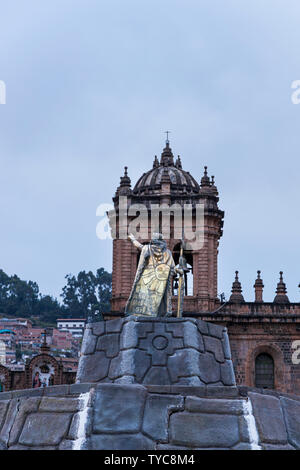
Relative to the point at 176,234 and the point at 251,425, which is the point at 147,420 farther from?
the point at 176,234

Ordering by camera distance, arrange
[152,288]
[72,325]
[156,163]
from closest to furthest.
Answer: [152,288]
[156,163]
[72,325]

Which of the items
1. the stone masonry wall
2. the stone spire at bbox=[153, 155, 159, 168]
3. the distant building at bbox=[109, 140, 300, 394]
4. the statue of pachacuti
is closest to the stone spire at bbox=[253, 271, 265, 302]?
the distant building at bbox=[109, 140, 300, 394]

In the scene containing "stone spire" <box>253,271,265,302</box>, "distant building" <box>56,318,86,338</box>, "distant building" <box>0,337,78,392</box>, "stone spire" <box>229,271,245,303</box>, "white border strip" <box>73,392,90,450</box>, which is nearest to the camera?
"white border strip" <box>73,392,90,450</box>

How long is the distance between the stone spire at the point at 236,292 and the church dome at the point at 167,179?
4102 mm

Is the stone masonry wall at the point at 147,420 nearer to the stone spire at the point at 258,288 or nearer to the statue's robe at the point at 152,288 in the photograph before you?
the statue's robe at the point at 152,288

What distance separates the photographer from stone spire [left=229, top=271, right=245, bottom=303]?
34.2 metres

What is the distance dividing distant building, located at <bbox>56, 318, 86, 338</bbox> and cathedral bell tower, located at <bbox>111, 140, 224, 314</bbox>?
200 feet

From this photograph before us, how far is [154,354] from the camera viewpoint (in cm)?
1071

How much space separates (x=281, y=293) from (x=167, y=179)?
6556 mm

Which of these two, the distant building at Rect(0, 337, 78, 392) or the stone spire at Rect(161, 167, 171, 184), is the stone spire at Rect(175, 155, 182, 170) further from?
the distant building at Rect(0, 337, 78, 392)

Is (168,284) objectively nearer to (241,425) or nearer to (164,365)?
(164,365)

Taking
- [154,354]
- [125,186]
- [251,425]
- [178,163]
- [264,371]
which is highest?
[178,163]

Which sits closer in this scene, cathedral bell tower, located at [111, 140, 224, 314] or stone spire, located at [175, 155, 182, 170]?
cathedral bell tower, located at [111, 140, 224, 314]

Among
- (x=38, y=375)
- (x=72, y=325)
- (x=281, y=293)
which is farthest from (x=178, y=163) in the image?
(x=72, y=325)
